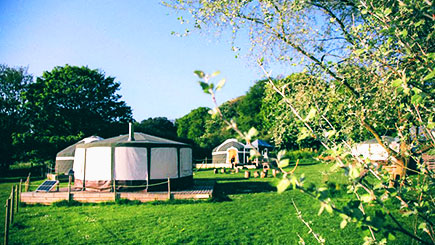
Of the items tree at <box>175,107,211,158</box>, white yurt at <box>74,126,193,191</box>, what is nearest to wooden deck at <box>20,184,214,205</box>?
white yurt at <box>74,126,193,191</box>

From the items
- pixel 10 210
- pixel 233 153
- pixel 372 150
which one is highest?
pixel 233 153

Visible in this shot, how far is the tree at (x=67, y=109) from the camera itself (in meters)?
24.9

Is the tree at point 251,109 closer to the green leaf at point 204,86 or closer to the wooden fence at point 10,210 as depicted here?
the wooden fence at point 10,210

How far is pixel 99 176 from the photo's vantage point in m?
11.9

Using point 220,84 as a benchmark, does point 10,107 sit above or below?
above

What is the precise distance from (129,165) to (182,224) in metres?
5.67

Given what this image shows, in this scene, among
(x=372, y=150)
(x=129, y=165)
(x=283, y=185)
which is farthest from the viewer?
(x=129, y=165)

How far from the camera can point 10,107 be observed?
92.3 ft

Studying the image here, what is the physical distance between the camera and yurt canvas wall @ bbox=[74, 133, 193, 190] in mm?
11719

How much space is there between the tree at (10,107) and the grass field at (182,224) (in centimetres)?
2114

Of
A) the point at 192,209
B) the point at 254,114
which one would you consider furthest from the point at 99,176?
the point at 254,114

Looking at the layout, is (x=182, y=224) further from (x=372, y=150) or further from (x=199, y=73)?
(x=199, y=73)

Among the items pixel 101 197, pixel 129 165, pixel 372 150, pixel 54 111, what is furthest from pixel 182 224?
pixel 54 111

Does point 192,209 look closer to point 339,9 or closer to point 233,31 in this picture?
point 233,31
